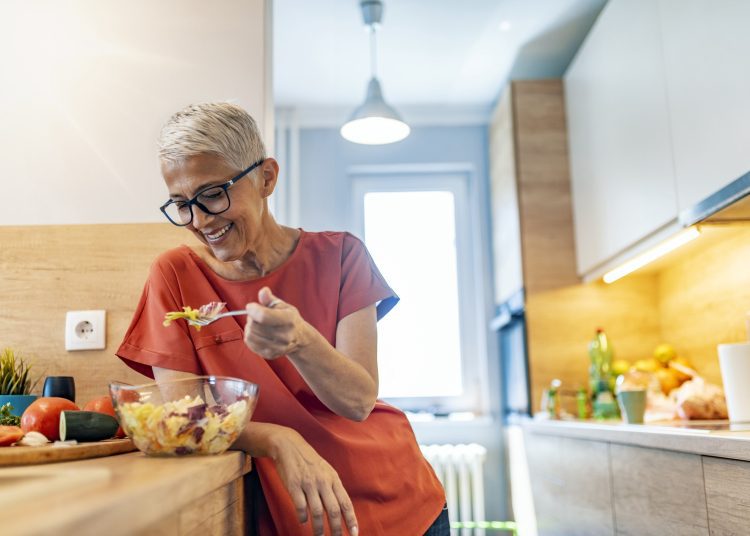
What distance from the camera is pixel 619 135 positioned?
2.65 metres

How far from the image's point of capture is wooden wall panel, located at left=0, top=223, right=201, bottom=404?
5.06ft

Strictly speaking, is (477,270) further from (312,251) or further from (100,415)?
(100,415)

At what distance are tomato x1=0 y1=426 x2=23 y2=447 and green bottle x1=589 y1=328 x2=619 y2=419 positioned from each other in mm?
2290

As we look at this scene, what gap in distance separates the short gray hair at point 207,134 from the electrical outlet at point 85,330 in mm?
564

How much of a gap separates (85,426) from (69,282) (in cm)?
65

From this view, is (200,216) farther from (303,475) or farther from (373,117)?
(373,117)

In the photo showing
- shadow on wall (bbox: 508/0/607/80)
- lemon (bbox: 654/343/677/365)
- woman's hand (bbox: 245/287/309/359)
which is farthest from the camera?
shadow on wall (bbox: 508/0/607/80)

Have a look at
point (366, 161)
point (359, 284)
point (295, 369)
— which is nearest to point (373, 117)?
point (366, 161)

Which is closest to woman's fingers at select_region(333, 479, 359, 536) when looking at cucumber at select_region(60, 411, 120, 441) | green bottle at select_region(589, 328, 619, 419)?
cucumber at select_region(60, 411, 120, 441)

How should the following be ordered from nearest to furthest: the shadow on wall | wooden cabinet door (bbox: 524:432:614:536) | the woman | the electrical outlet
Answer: the woman < the electrical outlet < wooden cabinet door (bbox: 524:432:614:536) < the shadow on wall

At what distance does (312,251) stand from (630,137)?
1684mm

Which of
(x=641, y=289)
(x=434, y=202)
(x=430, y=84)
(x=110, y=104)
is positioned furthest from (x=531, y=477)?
(x=110, y=104)

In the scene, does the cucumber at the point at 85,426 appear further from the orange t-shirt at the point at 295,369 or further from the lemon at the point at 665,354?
the lemon at the point at 665,354

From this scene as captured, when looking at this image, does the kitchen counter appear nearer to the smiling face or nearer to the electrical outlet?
the smiling face
